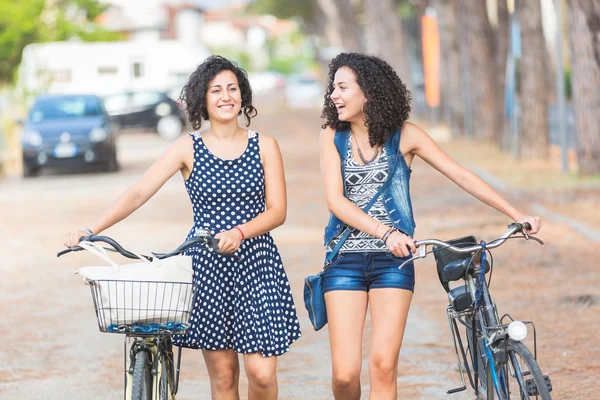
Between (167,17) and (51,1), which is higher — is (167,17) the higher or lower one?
the higher one

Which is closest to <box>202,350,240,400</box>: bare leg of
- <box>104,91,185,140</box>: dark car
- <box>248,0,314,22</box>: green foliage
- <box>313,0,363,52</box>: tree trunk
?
<box>104,91,185,140</box>: dark car

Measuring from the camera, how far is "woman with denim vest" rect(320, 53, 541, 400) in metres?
5.05

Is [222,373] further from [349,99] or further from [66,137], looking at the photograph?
[66,137]

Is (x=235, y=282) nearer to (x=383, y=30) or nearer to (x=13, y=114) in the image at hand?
(x=13, y=114)

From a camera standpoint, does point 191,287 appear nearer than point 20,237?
Yes

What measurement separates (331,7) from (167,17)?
6676 centimetres

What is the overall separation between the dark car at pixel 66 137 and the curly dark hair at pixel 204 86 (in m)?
20.1

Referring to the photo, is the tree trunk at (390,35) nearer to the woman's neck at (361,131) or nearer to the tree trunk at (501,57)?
the tree trunk at (501,57)

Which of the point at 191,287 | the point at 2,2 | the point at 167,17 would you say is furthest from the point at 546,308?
the point at 167,17

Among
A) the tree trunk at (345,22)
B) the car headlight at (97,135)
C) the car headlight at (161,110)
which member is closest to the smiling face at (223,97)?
the car headlight at (97,135)

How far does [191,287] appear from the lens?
178 inches

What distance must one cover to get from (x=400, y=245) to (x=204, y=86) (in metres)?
1.06

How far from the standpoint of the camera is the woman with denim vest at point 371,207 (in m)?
5.05

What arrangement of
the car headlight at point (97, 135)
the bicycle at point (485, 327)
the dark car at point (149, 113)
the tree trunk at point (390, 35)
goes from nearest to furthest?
the bicycle at point (485, 327) < the car headlight at point (97, 135) < the dark car at point (149, 113) < the tree trunk at point (390, 35)
